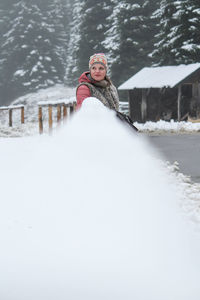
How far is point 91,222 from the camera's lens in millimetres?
3488

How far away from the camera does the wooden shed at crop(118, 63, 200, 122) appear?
26562mm

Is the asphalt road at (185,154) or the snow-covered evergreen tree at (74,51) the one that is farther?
the snow-covered evergreen tree at (74,51)

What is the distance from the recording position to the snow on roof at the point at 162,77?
25.3 meters

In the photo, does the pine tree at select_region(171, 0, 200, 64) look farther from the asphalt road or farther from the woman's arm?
the woman's arm

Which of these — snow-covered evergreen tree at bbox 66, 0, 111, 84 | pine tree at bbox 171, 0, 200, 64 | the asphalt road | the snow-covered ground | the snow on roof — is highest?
snow-covered evergreen tree at bbox 66, 0, 111, 84

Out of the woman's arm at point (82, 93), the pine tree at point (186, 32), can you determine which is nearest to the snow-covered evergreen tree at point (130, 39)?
the pine tree at point (186, 32)

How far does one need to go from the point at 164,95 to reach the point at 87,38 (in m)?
18.8

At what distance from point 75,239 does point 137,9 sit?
3613cm

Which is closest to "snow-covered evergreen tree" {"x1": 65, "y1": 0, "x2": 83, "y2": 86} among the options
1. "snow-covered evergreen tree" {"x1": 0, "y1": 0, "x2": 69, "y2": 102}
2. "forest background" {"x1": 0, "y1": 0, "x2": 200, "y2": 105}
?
"forest background" {"x1": 0, "y1": 0, "x2": 200, "y2": 105}

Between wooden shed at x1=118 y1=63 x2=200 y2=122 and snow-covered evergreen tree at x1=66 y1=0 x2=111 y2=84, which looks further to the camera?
snow-covered evergreen tree at x1=66 y1=0 x2=111 y2=84

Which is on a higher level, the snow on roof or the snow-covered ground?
the snow on roof

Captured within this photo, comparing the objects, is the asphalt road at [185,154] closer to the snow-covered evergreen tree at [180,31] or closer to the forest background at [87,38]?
the snow-covered evergreen tree at [180,31]

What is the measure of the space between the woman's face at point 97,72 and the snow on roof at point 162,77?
65.9 ft

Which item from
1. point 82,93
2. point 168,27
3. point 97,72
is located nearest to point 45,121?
point 168,27
